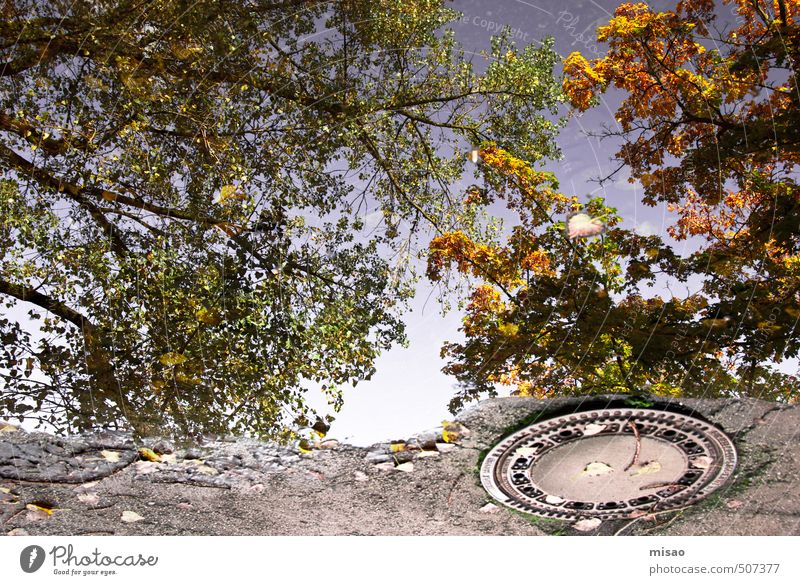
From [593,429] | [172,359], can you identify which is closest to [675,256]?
[593,429]

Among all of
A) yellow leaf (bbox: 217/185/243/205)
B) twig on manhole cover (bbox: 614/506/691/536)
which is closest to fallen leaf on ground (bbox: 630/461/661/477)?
twig on manhole cover (bbox: 614/506/691/536)

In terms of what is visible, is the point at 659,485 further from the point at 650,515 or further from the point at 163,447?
the point at 163,447

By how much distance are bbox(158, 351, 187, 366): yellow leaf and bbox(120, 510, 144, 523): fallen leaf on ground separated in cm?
59

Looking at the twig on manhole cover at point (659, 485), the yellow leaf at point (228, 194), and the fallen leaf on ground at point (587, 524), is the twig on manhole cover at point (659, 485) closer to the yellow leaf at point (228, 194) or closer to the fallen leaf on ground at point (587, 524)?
the fallen leaf on ground at point (587, 524)

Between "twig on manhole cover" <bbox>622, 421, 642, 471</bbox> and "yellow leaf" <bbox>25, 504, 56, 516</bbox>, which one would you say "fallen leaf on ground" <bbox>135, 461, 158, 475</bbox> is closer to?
"yellow leaf" <bbox>25, 504, 56, 516</bbox>

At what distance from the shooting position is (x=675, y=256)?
199 centimetres

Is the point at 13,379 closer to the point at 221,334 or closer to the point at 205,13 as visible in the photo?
the point at 221,334

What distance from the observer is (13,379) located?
215 centimetres

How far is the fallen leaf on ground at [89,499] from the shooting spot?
6.06ft

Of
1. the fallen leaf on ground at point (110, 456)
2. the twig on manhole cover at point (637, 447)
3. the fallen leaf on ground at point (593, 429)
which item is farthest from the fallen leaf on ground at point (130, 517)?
the twig on manhole cover at point (637, 447)

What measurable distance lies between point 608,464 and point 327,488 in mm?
1060
